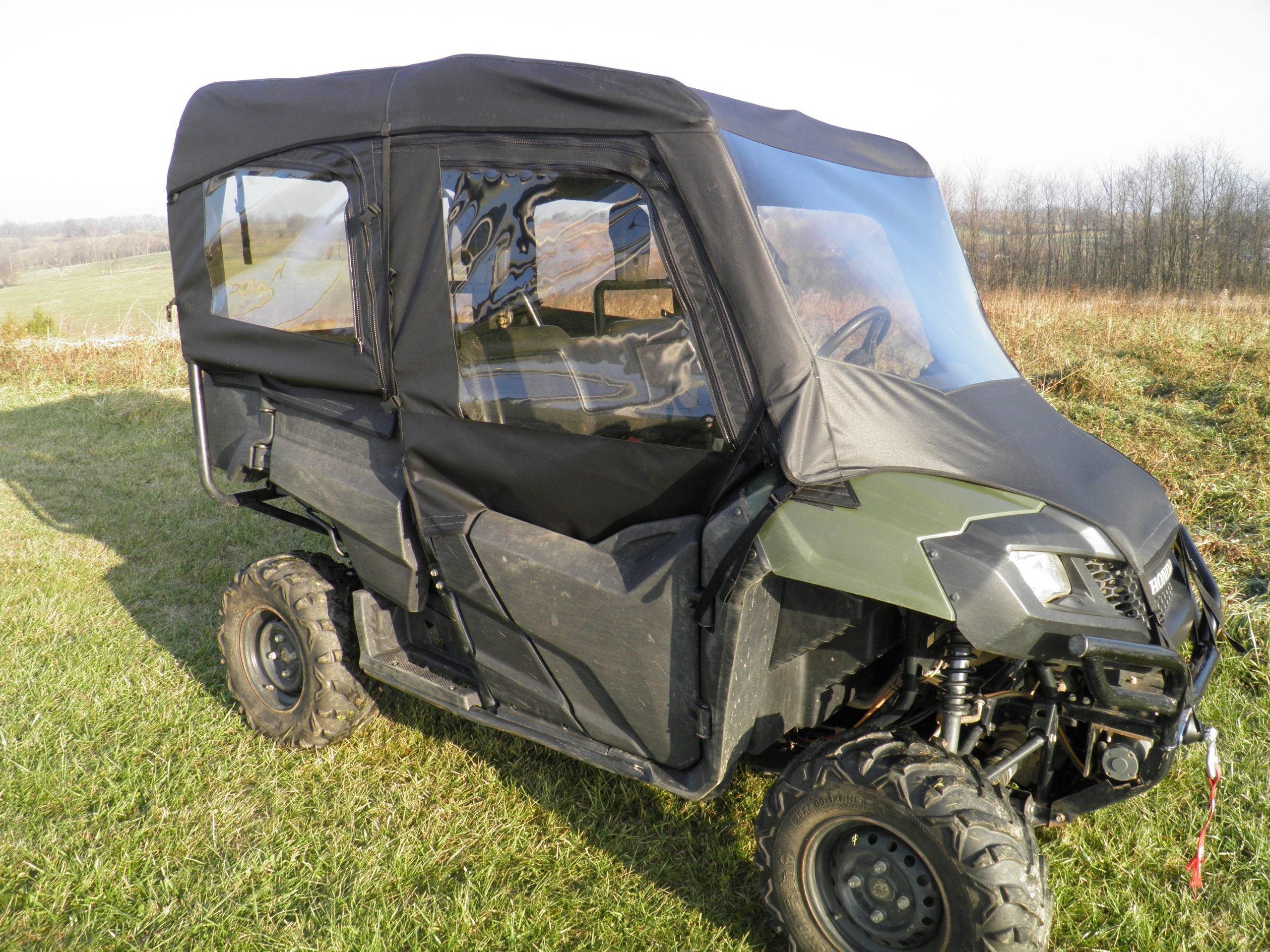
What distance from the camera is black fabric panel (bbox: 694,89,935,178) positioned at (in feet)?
7.97

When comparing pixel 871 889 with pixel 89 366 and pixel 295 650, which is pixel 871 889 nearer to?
pixel 295 650

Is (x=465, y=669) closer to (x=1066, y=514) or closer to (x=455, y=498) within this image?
(x=455, y=498)

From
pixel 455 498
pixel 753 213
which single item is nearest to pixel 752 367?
pixel 753 213

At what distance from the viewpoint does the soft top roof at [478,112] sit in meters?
2.34

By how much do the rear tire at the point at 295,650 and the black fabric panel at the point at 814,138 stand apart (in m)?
2.37

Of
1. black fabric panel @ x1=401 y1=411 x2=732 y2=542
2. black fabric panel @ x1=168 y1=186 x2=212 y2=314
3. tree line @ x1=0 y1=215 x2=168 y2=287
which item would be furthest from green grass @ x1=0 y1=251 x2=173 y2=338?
black fabric panel @ x1=401 y1=411 x2=732 y2=542

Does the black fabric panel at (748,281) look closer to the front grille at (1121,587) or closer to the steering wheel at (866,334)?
the steering wheel at (866,334)

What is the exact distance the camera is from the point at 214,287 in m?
3.68

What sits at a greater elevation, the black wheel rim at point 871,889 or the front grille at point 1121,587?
the front grille at point 1121,587

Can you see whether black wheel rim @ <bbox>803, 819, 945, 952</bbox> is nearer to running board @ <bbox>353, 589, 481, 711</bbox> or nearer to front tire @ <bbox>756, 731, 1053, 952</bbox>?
front tire @ <bbox>756, 731, 1053, 952</bbox>

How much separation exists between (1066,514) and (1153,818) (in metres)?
1.51

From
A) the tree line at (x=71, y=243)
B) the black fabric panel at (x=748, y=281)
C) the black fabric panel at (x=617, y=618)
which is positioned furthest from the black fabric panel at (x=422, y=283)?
the tree line at (x=71, y=243)

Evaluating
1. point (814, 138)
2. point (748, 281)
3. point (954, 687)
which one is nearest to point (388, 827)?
point (954, 687)

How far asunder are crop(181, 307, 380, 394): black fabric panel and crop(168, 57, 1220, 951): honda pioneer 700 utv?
0.02 m
